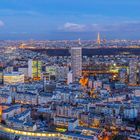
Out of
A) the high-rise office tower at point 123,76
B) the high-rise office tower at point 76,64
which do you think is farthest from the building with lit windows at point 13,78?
the high-rise office tower at point 123,76

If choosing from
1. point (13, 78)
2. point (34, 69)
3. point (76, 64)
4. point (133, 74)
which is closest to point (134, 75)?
point (133, 74)

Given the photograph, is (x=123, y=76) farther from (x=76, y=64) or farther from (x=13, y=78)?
(x=13, y=78)

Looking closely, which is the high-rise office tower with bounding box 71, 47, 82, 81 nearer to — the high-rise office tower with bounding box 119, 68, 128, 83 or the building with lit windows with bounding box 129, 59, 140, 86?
the high-rise office tower with bounding box 119, 68, 128, 83

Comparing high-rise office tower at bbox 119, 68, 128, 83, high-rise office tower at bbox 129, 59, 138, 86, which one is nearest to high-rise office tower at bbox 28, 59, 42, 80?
high-rise office tower at bbox 119, 68, 128, 83

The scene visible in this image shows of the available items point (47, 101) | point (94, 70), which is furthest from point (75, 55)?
point (47, 101)

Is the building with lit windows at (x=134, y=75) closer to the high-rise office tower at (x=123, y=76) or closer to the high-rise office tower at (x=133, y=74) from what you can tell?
the high-rise office tower at (x=133, y=74)

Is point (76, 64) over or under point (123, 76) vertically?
over

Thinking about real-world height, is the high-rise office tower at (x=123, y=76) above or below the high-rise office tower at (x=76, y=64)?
below

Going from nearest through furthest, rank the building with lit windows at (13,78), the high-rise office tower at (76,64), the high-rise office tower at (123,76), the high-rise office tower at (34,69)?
the building with lit windows at (13,78), the high-rise office tower at (123,76), the high-rise office tower at (76,64), the high-rise office tower at (34,69)

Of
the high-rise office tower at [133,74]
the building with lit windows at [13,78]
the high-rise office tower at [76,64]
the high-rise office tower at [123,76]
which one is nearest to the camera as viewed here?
the high-rise office tower at [133,74]

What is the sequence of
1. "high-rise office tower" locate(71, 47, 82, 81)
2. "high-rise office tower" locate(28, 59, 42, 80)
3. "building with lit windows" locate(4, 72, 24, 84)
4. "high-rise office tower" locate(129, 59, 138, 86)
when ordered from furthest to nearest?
"high-rise office tower" locate(28, 59, 42, 80), "high-rise office tower" locate(71, 47, 82, 81), "building with lit windows" locate(4, 72, 24, 84), "high-rise office tower" locate(129, 59, 138, 86)

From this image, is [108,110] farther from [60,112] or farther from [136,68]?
[136,68]
